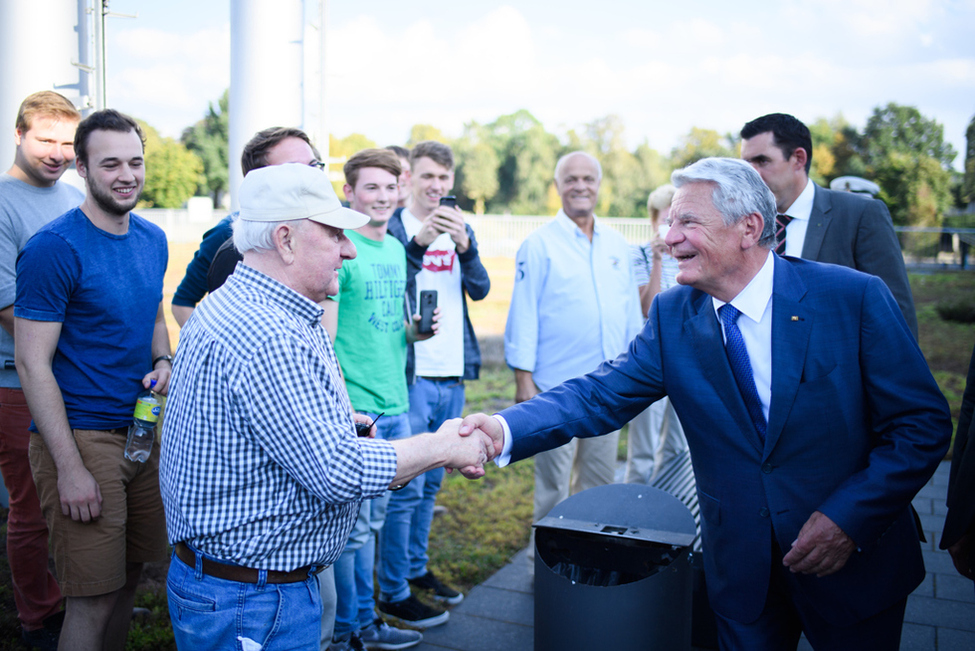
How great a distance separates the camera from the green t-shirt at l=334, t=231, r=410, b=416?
11.5 ft

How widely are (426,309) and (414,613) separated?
1.66 metres

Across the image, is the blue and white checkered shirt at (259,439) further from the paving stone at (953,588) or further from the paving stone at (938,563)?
the paving stone at (938,563)

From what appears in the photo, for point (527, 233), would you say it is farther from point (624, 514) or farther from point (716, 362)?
point (716, 362)

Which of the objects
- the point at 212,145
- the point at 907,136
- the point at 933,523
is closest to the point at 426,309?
the point at 933,523

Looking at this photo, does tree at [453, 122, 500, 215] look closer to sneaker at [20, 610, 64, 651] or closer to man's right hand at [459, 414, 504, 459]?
sneaker at [20, 610, 64, 651]

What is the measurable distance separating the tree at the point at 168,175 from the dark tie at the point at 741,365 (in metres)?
50.0

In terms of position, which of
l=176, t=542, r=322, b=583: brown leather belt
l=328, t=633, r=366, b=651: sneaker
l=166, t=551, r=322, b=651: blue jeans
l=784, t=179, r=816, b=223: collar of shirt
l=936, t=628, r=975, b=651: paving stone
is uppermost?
l=784, t=179, r=816, b=223: collar of shirt

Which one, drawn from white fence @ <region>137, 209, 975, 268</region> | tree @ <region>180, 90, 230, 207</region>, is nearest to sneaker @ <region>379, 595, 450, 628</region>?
white fence @ <region>137, 209, 975, 268</region>

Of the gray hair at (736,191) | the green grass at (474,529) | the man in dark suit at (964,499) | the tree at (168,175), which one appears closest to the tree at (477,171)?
the tree at (168,175)

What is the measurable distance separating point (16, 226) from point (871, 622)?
155 inches

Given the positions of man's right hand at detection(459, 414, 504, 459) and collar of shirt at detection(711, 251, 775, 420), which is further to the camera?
man's right hand at detection(459, 414, 504, 459)

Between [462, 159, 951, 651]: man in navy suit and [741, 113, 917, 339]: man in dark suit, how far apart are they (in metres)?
1.39

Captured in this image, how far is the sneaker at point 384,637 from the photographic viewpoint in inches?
139

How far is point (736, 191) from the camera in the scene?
2.41m
